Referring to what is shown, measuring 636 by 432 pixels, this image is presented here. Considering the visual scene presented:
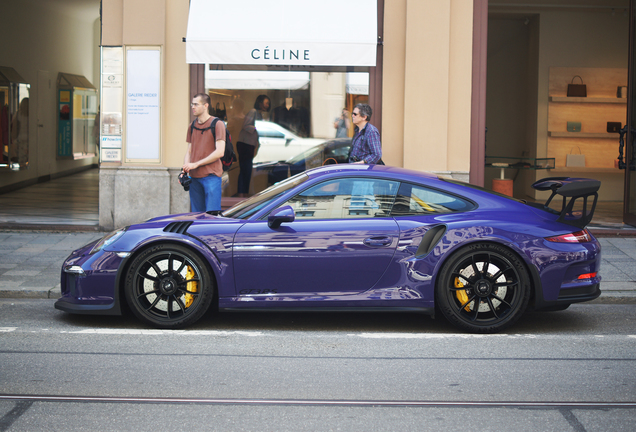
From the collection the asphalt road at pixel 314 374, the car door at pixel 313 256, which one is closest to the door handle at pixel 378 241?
the car door at pixel 313 256

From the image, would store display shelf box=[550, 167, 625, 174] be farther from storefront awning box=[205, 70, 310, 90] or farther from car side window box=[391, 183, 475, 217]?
car side window box=[391, 183, 475, 217]

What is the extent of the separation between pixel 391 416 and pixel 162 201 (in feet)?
24.3

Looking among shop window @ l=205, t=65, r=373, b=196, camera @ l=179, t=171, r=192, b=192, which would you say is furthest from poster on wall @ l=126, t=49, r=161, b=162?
camera @ l=179, t=171, r=192, b=192

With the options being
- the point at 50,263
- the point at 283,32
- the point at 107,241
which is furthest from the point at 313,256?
the point at 283,32

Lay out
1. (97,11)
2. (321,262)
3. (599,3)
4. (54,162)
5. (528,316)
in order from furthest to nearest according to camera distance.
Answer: (97,11) < (54,162) < (599,3) < (528,316) < (321,262)

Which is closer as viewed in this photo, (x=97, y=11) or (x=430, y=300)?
(x=430, y=300)

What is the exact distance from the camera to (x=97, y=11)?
23.2m

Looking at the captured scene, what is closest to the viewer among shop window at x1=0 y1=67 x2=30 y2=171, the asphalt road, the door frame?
the asphalt road

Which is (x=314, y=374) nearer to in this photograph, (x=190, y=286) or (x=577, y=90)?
(x=190, y=286)

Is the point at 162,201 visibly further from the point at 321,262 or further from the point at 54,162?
the point at 54,162

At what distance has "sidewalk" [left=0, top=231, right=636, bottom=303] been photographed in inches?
278

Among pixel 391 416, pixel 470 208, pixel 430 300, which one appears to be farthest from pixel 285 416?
pixel 470 208

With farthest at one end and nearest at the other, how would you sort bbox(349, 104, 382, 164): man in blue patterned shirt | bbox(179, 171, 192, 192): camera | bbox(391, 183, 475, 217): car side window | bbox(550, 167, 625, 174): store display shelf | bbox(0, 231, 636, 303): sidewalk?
bbox(550, 167, 625, 174): store display shelf → bbox(349, 104, 382, 164): man in blue patterned shirt → bbox(179, 171, 192, 192): camera → bbox(0, 231, 636, 303): sidewalk → bbox(391, 183, 475, 217): car side window

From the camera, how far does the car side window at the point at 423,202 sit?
5664 millimetres
